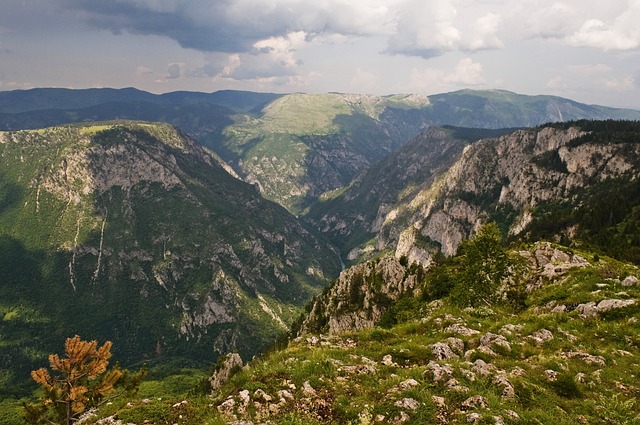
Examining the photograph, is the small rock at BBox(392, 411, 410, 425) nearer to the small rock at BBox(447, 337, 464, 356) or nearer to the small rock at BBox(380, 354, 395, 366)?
the small rock at BBox(380, 354, 395, 366)

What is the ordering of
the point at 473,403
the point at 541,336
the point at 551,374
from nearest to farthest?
the point at 473,403
the point at 551,374
the point at 541,336

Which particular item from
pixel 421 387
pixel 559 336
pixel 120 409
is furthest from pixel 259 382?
pixel 559 336

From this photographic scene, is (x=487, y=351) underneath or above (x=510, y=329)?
above

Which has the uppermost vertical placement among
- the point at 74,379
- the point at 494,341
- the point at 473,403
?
the point at 473,403

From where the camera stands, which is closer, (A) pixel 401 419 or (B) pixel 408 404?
(A) pixel 401 419

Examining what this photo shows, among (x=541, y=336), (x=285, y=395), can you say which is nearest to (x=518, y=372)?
(x=541, y=336)

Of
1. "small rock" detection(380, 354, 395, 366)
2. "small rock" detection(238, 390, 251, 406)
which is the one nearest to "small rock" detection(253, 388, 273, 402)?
"small rock" detection(238, 390, 251, 406)

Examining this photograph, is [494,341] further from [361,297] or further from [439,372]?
[361,297]

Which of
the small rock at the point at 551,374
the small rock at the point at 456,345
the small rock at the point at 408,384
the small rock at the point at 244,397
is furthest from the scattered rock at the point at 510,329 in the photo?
the small rock at the point at 244,397

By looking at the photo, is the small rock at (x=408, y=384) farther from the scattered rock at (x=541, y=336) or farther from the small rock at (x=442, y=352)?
the scattered rock at (x=541, y=336)

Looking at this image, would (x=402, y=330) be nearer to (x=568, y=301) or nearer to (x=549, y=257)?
(x=568, y=301)

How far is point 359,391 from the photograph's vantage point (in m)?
24.4

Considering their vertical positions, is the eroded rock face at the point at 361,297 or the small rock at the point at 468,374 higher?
the small rock at the point at 468,374

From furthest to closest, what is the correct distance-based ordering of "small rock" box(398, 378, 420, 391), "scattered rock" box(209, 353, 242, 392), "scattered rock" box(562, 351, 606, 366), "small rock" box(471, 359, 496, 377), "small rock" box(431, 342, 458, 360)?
"scattered rock" box(209, 353, 242, 392) → "small rock" box(431, 342, 458, 360) → "scattered rock" box(562, 351, 606, 366) → "small rock" box(471, 359, 496, 377) → "small rock" box(398, 378, 420, 391)
